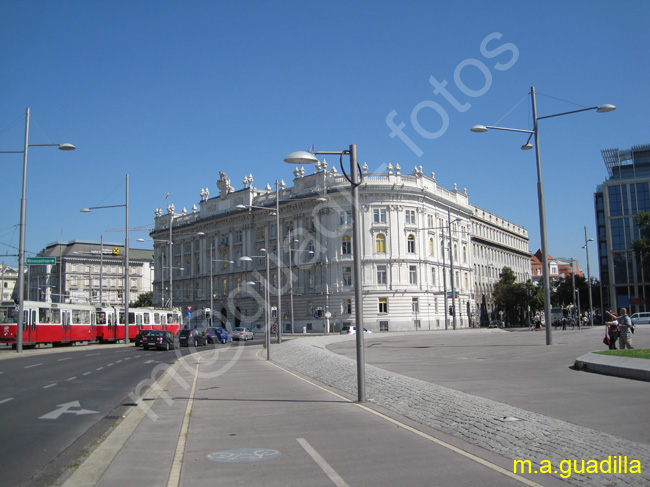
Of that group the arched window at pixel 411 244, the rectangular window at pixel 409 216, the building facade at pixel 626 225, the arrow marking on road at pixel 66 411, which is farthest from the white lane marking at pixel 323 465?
the building facade at pixel 626 225

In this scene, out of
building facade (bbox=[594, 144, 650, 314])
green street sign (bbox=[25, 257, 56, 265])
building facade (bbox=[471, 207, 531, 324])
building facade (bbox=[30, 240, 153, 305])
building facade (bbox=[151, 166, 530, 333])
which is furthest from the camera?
building facade (bbox=[30, 240, 153, 305])

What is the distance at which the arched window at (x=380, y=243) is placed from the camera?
251ft

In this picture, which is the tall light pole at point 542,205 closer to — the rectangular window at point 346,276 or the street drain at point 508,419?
the street drain at point 508,419

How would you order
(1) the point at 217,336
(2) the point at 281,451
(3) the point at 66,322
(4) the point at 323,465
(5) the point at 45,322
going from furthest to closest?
1. (1) the point at 217,336
2. (3) the point at 66,322
3. (5) the point at 45,322
4. (2) the point at 281,451
5. (4) the point at 323,465

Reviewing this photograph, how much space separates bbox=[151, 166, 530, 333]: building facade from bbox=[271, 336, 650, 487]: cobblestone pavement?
2080 inches

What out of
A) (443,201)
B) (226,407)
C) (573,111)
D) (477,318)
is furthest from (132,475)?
(477,318)

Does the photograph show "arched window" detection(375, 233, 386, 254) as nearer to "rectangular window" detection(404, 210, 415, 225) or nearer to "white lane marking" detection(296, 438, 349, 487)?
"rectangular window" detection(404, 210, 415, 225)

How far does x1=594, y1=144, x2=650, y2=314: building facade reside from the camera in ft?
286

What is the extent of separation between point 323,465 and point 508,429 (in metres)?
3.22

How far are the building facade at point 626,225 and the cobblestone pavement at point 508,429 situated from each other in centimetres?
8161

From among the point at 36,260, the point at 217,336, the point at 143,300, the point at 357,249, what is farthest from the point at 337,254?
the point at 357,249

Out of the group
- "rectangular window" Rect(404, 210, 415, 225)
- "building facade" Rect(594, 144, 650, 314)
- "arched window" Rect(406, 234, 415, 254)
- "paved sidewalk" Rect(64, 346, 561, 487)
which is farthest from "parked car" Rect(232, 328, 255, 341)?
Answer: "building facade" Rect(594, 144, 650, 314)

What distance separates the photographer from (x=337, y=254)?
3061 inches

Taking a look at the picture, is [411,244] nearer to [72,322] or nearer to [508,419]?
[72,322]
